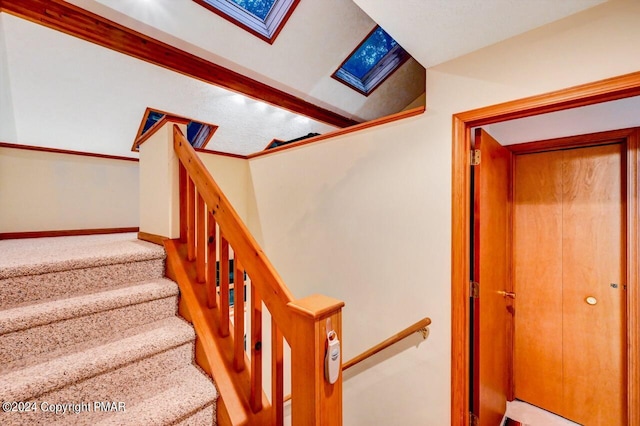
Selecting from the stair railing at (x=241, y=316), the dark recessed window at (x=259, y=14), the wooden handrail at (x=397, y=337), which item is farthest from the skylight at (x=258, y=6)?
the wooden handrail at (x=397, y=337)

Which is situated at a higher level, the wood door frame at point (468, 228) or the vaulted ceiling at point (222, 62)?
the vaulted ceiling at point (222, 62)

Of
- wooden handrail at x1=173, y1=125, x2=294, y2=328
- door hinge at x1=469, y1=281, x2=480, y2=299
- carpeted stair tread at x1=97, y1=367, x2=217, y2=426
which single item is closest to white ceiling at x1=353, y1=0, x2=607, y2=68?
wooden handrail at x1=173, y1=125, x2=294, y2=328

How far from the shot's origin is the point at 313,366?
0.87 m

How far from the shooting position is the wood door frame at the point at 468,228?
4.19 ft

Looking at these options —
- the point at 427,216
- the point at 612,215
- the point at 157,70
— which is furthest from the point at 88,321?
the point at 612,215

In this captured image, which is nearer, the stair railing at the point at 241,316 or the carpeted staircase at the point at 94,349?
the stair railing at the point at 241,316

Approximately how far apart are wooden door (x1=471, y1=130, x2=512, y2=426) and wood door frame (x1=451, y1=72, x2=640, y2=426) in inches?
2.5

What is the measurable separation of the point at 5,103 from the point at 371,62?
13.0 ft

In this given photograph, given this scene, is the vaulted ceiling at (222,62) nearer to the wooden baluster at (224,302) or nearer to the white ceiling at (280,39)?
the white ceiling at (280,39)

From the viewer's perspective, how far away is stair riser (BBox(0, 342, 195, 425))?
0.97 meters

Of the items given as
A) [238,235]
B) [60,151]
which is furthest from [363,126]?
[60,151]

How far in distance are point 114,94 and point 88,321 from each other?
8.93ft

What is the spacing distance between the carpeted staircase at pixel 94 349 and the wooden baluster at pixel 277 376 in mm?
302

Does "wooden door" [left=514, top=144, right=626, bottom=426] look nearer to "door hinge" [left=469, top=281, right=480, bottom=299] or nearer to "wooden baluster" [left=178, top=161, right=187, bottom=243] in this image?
"door hinge" [left=469, top=281, right=480, bottom=299]
